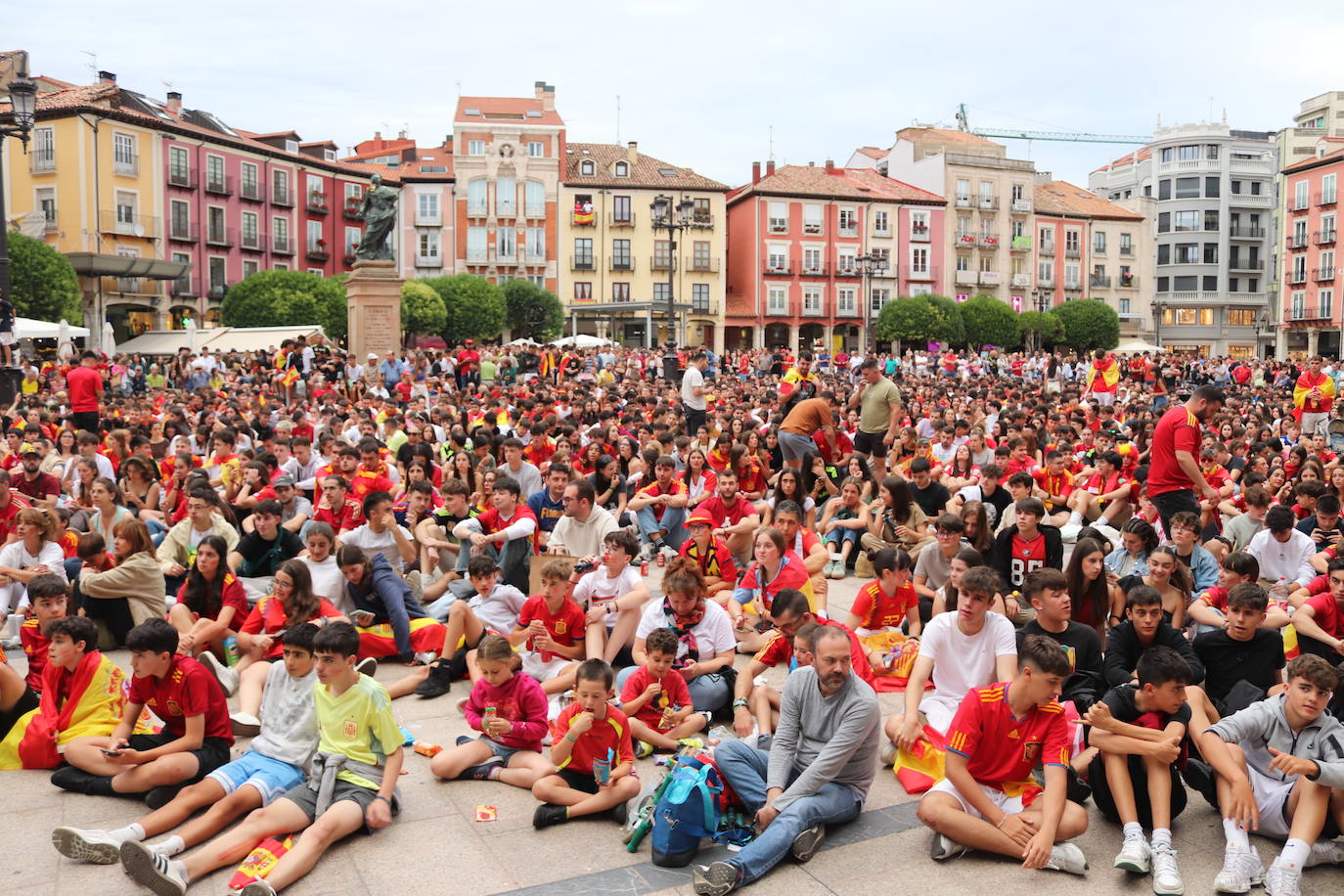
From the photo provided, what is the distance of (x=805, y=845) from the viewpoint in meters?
5.09

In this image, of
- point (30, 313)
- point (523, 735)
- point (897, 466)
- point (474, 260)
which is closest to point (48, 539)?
→ point (523, 735)

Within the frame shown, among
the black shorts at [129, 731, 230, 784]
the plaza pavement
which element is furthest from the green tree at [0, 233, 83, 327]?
the plaza pavement

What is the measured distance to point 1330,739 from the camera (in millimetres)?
4980

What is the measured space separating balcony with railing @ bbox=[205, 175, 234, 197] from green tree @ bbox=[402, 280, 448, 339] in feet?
29.6

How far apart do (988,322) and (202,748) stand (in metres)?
63.4

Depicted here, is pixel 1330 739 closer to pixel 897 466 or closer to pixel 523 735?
pixel 523 735

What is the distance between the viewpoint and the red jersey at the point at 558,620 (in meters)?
7.55

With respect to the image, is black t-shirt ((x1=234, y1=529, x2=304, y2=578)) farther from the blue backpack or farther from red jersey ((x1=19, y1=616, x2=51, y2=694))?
the blue backpack

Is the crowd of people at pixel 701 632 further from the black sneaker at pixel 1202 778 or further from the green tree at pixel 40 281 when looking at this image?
the green tree at pixel 40 281

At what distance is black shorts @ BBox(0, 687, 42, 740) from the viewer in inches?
247

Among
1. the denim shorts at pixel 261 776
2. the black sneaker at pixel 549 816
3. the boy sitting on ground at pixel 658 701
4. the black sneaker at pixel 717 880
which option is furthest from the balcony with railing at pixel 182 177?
the black sneaker at pixel 717 880

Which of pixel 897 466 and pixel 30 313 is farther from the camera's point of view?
pixel 30 313

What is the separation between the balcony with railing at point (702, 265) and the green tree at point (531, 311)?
8.79 metres

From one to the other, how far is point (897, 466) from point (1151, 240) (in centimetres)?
6993
